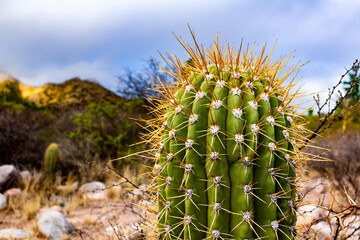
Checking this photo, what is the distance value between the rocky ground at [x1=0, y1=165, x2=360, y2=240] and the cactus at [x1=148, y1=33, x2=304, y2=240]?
2.16 meters

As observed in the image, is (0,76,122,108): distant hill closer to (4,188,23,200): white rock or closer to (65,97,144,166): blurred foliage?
(65,97,144,166): blurred foliage

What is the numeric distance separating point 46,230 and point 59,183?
343 centimetres

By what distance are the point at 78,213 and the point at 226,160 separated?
17.8 feet

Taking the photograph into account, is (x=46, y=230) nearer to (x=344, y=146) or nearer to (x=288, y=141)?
(x=288, y=141)

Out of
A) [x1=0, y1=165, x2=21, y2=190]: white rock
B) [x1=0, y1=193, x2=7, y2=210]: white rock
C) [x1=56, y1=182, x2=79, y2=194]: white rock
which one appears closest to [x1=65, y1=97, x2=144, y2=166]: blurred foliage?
[x1=56, y1=182, x2=79, y2=194]: white rock

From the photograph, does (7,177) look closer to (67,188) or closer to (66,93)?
(67,188)

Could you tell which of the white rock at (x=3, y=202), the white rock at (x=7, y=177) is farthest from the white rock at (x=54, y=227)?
the white rock at (x=7, y=177)

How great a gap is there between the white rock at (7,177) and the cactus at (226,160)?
21.9 ft

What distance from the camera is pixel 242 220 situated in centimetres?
190

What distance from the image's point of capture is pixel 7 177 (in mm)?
7617

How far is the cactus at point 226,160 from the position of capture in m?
1.92

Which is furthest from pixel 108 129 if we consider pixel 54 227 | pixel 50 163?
pixel 54 227

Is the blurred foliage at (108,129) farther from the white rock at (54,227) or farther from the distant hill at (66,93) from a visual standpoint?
the distant hill at (66,93)

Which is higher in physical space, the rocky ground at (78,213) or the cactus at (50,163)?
the cactus at (50,163)
